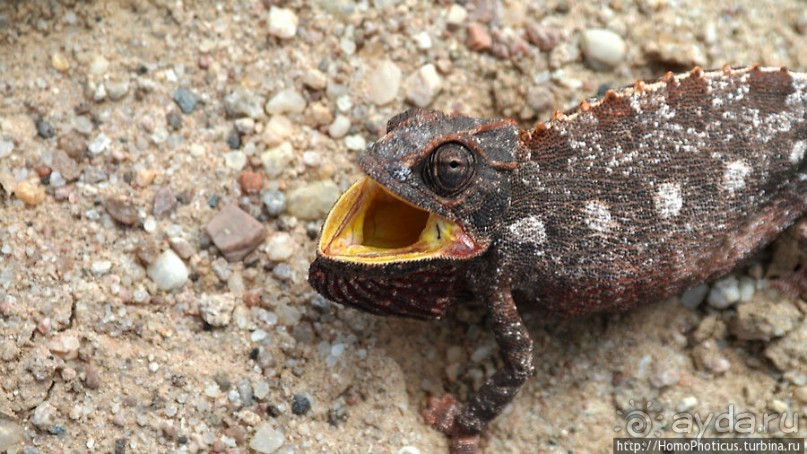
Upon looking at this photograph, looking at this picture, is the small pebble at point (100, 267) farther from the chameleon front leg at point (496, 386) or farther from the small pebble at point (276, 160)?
the chameleon front leg at point (496, 386)

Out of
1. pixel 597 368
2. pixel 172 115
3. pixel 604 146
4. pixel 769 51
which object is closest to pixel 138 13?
pixel 172 115

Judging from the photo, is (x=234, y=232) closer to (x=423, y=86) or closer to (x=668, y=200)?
(x=423, y=86)

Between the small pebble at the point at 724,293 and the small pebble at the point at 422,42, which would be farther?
the small pebble at the point at 422,42

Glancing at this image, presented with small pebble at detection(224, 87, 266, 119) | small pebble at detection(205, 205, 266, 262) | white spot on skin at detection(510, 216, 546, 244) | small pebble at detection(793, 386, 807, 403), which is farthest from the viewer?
small pebble at detection(224, 87, 266, 119)

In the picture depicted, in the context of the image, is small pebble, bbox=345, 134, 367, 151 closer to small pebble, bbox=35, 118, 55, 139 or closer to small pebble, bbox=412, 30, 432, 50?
small pebble, bbox=412, 30, 432, 50

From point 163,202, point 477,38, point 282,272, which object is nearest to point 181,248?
point 163,202

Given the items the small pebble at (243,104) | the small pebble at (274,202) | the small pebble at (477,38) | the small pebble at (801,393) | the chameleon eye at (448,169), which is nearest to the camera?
the chameleon eye at (448,169)

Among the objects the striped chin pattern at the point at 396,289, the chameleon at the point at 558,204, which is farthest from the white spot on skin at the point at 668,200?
the striped chin pattern at the point at 396,289

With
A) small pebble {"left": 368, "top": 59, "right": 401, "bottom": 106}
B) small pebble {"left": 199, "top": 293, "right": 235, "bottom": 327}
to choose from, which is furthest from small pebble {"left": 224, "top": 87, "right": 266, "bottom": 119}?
small pebble {"left": 199, "top": 293, "right": 235, "bottom": 327}
